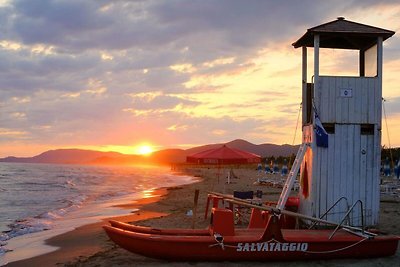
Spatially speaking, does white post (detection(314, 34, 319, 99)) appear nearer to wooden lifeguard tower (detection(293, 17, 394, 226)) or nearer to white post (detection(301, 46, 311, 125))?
wooden lifeguard tower (detection(293, 17, 394, 226))

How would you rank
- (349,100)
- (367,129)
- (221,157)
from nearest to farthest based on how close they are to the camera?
(349,100), (367,129), (221,157)

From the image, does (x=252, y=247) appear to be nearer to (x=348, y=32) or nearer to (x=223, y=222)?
(x=223, y=222)

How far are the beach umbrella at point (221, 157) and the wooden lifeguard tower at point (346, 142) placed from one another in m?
2.35

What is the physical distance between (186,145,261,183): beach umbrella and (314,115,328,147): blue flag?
276 centimetres

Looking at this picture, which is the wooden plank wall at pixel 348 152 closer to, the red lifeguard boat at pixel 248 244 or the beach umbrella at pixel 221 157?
the red lifeguard boat at pixel 248 244

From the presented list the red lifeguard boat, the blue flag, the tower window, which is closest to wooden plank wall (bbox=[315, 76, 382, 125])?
the tower window

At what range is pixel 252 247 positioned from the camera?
8.23 metres

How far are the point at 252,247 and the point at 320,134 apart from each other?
3436 mm

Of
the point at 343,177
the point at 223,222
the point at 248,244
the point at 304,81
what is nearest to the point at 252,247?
the point at 248,244

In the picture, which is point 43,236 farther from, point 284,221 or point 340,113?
point 340,113

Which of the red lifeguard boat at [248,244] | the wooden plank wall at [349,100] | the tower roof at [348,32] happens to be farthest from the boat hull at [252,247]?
the tower roof at [348,32]

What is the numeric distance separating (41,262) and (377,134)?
818cm

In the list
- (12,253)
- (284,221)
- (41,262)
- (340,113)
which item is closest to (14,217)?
(12,253)

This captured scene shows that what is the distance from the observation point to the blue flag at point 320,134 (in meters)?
10.3
